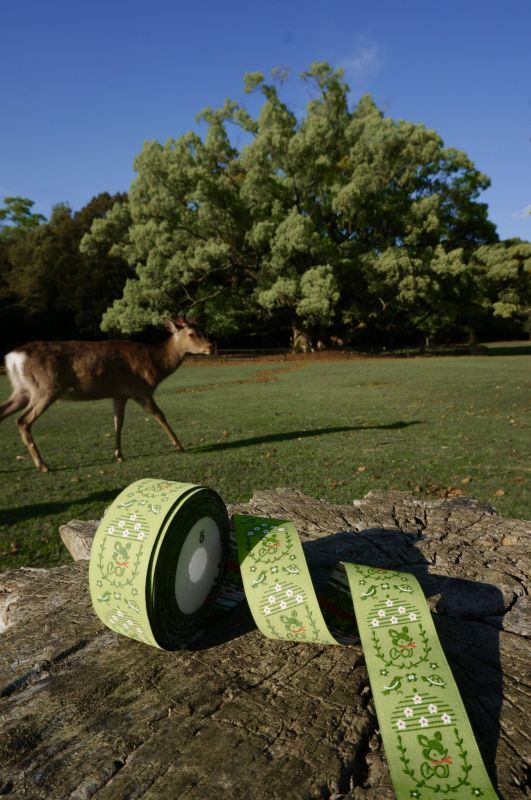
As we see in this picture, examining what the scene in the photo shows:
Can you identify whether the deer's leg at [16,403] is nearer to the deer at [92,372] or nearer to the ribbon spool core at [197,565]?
the deer at [92,372]

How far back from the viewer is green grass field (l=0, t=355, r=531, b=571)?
5.85 m

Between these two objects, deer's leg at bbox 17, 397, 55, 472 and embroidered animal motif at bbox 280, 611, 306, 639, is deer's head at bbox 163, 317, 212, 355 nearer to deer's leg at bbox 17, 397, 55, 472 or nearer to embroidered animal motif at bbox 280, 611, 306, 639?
deer's leg at bbox 17, 397, 55, 472

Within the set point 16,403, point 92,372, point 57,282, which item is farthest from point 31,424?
point 57,282

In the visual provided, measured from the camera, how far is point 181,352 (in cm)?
915

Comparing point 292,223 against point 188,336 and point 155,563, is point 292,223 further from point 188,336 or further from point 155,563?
point 155,563

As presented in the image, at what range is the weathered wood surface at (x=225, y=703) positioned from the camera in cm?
109

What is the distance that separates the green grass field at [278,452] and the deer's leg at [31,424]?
20 cm

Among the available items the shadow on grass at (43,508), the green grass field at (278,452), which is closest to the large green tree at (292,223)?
the green grass field at (278,452)

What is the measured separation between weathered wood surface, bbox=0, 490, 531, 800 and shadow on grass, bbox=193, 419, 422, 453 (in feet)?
21.3

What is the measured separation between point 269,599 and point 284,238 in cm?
3123

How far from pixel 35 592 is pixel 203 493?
1078mm

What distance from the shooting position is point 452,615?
182 centimetres

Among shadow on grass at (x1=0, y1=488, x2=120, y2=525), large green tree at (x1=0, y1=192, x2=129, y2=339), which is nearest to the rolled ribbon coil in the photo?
shadow on grass at (x1=0, y1=488, x2=120, y2=525)

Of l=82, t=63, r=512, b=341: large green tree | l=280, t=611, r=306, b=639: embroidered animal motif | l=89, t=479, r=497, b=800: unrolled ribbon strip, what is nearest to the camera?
l=89, t=479, r=497, b=800: unrolled ribbon strip
